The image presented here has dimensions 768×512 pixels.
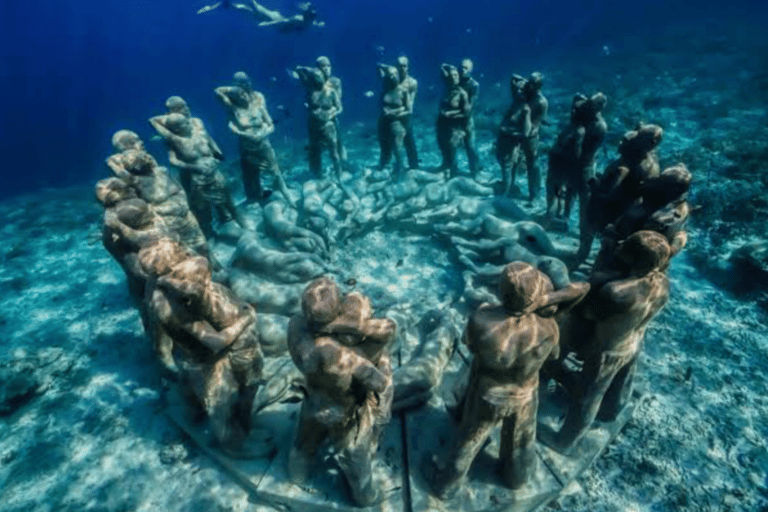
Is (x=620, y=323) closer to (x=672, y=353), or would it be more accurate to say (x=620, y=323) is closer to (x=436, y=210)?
(x=672, y=353)

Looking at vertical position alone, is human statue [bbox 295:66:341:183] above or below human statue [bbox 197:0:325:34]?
below

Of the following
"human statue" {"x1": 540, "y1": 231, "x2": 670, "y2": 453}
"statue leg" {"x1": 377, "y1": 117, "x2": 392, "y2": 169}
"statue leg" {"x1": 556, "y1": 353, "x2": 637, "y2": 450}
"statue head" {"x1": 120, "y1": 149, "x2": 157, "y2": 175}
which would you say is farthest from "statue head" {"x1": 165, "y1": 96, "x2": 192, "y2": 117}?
"statue leg" {"x1": 556, "y1": 353, "x2": 637, "y2": 450}

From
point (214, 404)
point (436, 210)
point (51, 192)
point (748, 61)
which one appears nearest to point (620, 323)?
point (214, 404)

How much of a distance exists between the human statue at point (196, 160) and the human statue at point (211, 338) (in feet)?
18.0

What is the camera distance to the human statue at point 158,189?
26.2ft

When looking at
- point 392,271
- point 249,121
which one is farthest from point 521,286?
point 249,121

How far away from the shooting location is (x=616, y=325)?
4637 mm

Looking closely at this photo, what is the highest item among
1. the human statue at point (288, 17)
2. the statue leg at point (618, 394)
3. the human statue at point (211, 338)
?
the human statue at point (288, 17)

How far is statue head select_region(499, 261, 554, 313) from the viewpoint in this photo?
3.71m

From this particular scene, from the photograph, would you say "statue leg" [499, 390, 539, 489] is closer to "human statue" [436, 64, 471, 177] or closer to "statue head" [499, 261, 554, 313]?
"statue head" [499, 261, 554, 313]

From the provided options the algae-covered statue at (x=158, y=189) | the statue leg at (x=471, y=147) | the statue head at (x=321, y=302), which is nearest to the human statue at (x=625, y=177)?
the statue leg at (x=471, y=147)

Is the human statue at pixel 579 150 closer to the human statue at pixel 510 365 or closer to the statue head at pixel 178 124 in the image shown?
the human statue at pixel 510 365

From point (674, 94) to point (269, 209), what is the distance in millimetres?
20538

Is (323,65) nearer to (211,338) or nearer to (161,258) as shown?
(161,258)
